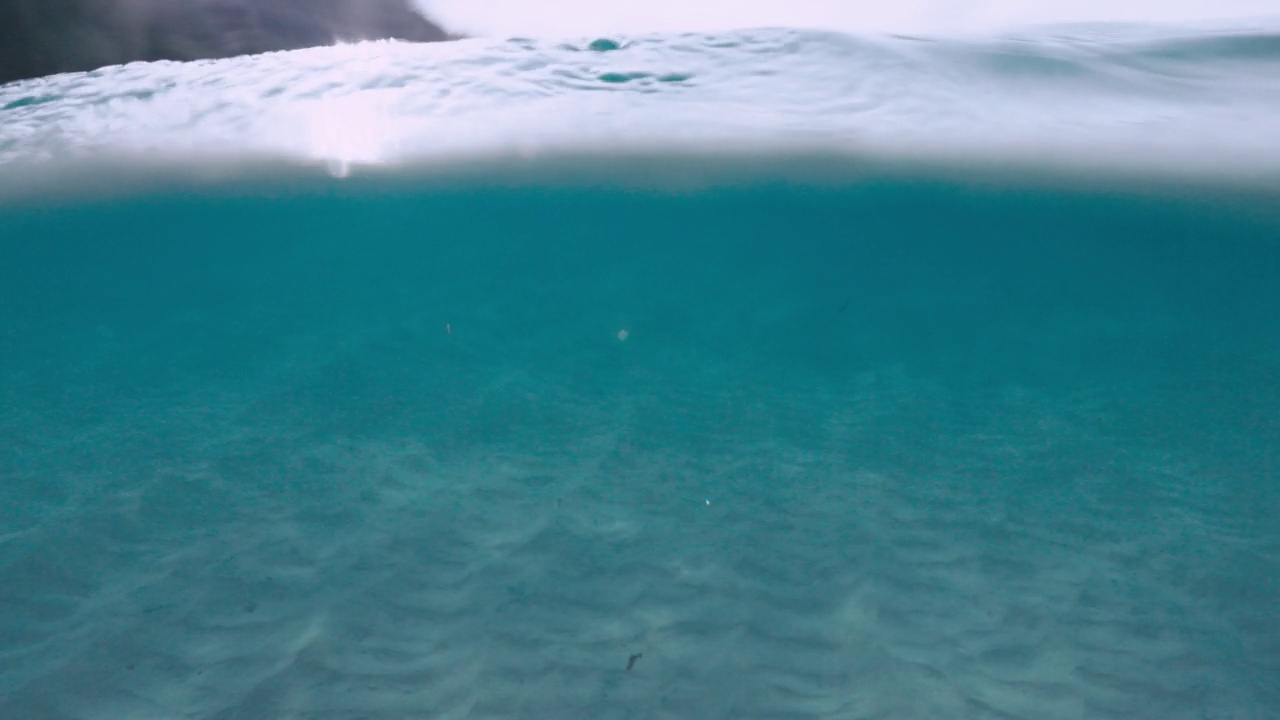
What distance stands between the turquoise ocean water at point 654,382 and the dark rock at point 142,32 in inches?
35.0

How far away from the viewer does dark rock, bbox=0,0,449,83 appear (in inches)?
373

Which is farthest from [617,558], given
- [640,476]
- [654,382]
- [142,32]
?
[142,32]

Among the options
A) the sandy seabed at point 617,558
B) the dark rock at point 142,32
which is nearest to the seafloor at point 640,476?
the sandy seabed at point 617,558

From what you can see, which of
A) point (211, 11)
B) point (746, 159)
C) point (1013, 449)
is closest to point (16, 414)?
point (1013, 449)

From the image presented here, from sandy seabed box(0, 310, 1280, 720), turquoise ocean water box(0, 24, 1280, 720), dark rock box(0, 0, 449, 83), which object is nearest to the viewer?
sandy seabed box(0, 310, 1280, 720)

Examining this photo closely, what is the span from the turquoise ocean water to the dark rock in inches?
35.0

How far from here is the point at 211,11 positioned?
10.0 meters

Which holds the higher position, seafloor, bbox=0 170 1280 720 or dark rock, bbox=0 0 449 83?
dark rock, bbox=0 0 449 83

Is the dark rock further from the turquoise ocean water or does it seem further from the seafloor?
the seafloor

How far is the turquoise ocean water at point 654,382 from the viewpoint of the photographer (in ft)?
8.18

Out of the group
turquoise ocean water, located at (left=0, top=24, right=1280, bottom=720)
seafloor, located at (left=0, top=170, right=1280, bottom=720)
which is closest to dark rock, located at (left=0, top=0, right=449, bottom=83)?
turquoise ocean water, located at (left=0, top=24, right=1280, bottom=720)

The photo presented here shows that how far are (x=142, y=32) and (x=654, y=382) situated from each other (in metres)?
9.47

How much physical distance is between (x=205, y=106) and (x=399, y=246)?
3.86m

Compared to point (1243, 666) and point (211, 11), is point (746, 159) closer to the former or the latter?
point (1243, 666)
